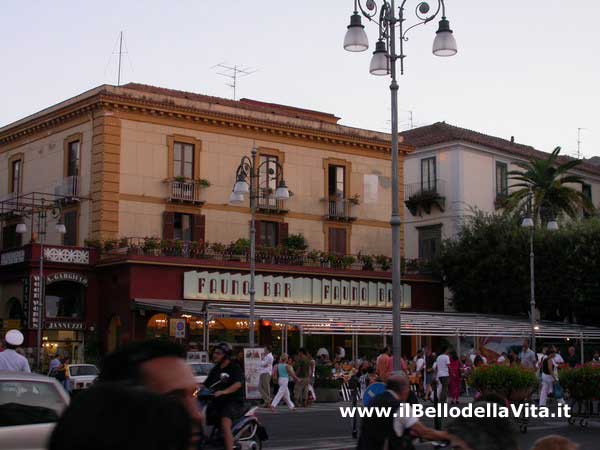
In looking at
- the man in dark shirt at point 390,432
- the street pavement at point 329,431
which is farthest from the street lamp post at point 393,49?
the man in dark shirt at point 390,432

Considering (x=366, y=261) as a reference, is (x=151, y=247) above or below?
above

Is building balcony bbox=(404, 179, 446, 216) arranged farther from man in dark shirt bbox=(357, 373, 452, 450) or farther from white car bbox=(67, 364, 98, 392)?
man in dark shirt bbox=(357, 373, 452, 450)

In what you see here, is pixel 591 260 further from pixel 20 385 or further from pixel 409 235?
pixel 20 385

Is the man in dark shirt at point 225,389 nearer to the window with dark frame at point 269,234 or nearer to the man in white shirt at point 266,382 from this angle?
the man in white shirt at point 266,382

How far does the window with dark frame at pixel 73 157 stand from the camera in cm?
4128

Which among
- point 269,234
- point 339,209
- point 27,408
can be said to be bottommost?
point 27,408

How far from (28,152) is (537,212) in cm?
2540

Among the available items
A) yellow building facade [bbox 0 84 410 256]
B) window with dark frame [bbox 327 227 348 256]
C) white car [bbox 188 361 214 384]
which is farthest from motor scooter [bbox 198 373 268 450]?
window with dark frame [bbox 327 227 348 256]

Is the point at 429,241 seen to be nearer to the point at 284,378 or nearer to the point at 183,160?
the point at 183,160

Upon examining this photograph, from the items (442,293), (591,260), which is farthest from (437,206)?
(591,260)

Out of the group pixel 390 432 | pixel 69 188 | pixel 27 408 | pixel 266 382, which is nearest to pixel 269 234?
pixel 69 188

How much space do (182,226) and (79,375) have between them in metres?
11.3

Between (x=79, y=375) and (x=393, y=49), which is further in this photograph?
(x=79, y=375)

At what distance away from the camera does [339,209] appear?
46.5 meters
